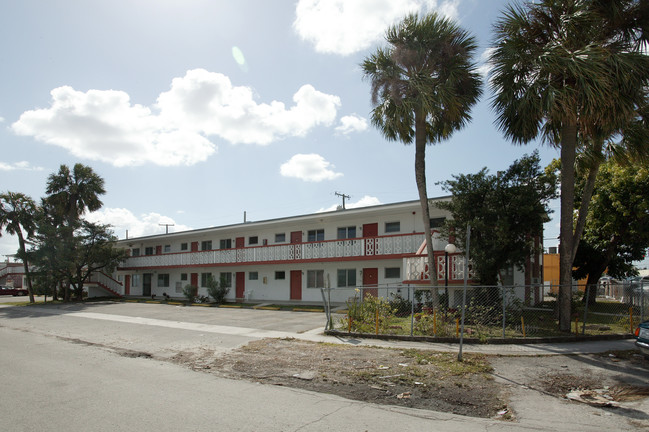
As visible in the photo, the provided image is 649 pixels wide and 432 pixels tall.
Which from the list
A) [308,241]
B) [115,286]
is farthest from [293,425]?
[115,286]

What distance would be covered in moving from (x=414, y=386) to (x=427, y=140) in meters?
11.9

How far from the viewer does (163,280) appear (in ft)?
120

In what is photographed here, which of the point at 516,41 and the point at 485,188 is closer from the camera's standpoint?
the point at 516,41

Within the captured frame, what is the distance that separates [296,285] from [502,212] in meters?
15.2

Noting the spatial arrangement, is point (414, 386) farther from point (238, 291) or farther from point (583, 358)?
point (238, 291)

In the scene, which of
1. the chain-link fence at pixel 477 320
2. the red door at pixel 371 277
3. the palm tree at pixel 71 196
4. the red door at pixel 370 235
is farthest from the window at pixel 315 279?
the palm tree at pixel 71 196

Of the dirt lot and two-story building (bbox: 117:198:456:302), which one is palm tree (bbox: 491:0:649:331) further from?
two-story building (bbox: 117:198:456:302)

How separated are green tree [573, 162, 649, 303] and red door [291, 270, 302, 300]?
1536cm

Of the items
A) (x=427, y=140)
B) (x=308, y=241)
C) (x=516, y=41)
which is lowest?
(x=308, y=241)

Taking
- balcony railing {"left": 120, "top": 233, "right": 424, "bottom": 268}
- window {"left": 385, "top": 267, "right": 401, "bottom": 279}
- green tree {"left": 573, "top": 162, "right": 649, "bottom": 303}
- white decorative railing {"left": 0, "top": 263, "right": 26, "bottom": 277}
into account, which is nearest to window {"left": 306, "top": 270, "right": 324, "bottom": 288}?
balcony railing {"left": 120, "top": 233, "right": 424, "bottom": 268}

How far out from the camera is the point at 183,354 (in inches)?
432

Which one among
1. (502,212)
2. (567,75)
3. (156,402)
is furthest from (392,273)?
(156,402)

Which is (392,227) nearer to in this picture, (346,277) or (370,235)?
(370,235)

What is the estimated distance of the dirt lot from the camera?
6.89 meters
